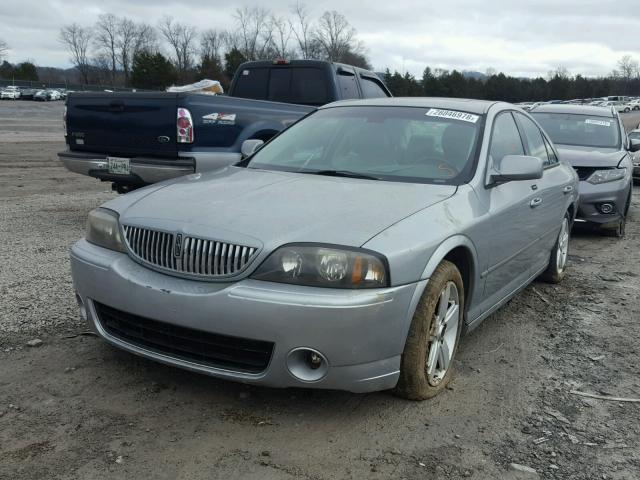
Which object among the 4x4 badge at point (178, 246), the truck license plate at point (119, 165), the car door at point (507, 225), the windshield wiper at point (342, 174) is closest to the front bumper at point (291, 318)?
the 4x4 badge at point (178, 246)

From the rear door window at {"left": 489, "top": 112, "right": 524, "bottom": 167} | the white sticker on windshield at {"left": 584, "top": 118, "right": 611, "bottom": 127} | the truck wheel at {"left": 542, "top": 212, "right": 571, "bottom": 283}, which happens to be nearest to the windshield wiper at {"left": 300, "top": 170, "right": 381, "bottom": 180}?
the rear door window at {"left": 489, "top": 112, "right": 524, "bottom": 167}

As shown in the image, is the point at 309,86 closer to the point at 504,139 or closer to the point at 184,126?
the point at 184,126

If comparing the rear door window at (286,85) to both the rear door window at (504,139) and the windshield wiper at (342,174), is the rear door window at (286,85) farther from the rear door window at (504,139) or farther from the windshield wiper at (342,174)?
the windshield wiper at (342,174)

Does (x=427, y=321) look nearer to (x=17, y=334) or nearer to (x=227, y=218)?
(x=227, y=218)

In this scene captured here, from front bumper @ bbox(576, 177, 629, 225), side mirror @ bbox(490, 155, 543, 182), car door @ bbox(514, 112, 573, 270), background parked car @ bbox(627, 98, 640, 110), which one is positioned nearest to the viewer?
side mirror @ bbox(490, 155, 543, 182)

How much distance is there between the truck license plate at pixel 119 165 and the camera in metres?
6.39

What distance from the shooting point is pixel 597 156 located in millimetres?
7828

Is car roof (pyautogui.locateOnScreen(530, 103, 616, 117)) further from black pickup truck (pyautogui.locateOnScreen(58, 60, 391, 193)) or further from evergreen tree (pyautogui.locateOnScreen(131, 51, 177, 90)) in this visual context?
evergreen tree (pyautogui.locateOnScreen(131, 51, 177, 90))

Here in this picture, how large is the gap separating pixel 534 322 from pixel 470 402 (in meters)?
1.54

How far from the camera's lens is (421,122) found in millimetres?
4188

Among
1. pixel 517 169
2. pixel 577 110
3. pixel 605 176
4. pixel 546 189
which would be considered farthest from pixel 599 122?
pixel 517 169

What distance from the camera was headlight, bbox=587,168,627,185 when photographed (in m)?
7.66

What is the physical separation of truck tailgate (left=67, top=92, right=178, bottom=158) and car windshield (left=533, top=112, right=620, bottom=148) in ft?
17.2

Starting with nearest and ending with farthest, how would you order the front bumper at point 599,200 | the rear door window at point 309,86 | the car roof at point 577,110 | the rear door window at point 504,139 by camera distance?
the rear door window at point 504,139 → the front bumper at point 599,200 → the rear door window at point 309,86 → the car roof at point 577,110
